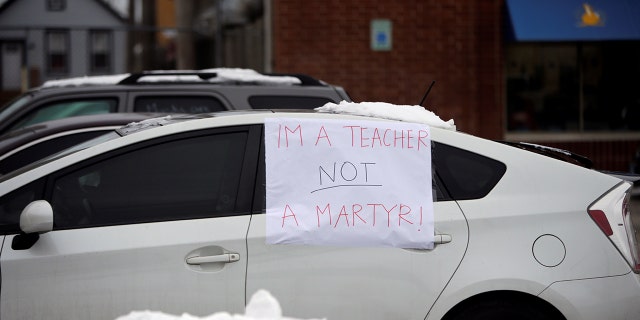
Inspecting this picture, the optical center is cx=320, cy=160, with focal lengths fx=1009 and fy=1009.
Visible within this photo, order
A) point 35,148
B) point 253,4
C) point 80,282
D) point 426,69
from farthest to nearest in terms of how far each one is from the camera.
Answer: point 253,4
point 426,69
point 35,148
point 80,282

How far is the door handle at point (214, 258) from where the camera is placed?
448 centimetres

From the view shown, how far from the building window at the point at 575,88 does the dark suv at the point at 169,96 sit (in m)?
7.49

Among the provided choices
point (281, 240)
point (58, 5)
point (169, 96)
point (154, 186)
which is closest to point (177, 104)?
point (169, 96)

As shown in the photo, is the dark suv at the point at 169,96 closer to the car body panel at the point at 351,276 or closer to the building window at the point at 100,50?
the car body panel at the point at 351,276

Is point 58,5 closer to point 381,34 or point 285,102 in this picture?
point 381,34

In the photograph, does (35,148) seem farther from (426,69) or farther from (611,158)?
(611,158)

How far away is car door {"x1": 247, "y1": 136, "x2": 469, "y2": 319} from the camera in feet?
14.8

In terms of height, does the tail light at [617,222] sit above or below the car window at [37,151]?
below

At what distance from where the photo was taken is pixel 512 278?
181 inches

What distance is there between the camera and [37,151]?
22.0 ft

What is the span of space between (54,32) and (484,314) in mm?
12434

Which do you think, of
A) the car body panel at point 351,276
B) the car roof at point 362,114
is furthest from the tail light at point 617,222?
the car roof at point 362,114

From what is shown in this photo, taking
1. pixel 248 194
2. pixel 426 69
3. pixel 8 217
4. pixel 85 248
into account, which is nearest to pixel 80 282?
pixel 85 248

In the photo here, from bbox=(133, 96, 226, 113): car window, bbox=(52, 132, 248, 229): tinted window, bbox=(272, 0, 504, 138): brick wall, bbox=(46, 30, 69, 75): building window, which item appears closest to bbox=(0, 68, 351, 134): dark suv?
bbox=(133, 96, 226, 113): car window
